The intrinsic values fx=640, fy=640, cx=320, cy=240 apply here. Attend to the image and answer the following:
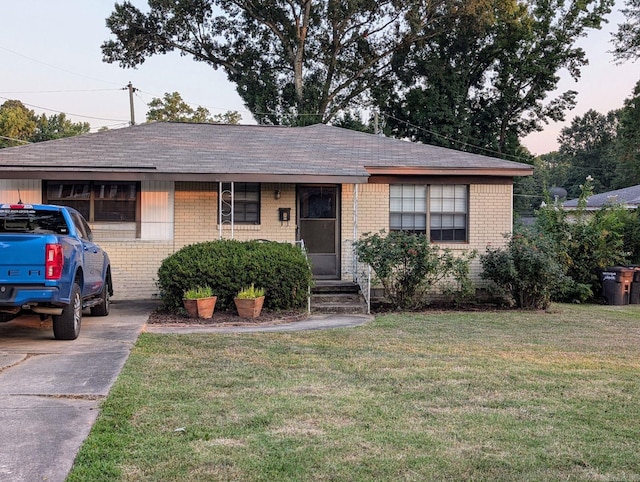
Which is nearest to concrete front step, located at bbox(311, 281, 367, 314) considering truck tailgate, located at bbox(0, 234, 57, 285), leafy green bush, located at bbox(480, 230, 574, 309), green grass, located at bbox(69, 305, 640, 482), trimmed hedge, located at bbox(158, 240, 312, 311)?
trimmed hedge, located at bbox(158, 240, 312, 311)

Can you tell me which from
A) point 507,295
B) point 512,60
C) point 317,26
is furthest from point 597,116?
point 507,295

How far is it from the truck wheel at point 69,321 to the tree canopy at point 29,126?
1382 inches

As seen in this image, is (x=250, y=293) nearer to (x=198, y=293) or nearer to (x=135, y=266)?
(x=198, y=293)

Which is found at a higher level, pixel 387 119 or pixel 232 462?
pixel 387 119

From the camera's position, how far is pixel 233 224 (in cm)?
1402

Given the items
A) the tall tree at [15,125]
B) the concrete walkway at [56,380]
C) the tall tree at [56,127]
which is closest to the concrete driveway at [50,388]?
the concrete walkway at [56,380]

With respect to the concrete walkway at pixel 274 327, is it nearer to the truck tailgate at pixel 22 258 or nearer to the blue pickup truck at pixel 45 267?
the blue pickup truck at pixel 45 267

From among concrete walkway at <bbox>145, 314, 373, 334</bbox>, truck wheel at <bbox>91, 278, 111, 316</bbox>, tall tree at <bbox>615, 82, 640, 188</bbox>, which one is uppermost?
tall tree at <bbox>615, 82, 640, 188</bbox>

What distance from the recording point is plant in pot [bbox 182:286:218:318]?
10891 millimetres

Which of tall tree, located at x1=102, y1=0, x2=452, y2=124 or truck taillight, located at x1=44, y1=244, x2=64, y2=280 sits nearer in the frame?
truck taillight, located at x1=44, y1=244, x2=64, y2=280

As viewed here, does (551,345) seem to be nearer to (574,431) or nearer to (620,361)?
(620,361)

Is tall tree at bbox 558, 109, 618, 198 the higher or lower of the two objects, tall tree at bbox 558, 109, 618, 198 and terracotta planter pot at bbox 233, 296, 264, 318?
the higher

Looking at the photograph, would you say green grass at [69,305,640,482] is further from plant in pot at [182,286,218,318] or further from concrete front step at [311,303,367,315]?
concrete front step at [311,303,367,315]

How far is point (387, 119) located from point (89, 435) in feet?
105
